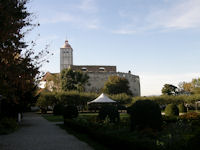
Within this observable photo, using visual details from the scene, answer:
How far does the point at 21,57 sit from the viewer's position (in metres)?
8.33

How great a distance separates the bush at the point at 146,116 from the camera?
1071 centimetres

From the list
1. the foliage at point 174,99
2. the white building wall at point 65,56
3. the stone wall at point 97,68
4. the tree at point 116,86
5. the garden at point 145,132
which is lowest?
the garden at point 145,132

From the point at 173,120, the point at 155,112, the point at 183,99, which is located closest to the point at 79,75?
the point at 183,99

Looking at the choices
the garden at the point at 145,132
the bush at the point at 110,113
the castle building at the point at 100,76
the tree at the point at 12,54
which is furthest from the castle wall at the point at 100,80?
the tree at the point at 12,54

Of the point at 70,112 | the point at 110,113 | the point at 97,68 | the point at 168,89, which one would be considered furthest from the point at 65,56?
the point at 110,113

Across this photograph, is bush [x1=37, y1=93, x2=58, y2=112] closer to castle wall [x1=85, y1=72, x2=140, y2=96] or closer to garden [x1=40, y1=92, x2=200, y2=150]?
garden [x1=40, y1=92, x2=200, y2=150]

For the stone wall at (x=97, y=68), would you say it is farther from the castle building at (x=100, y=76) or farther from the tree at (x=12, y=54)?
the tree at (x=12, y=54)

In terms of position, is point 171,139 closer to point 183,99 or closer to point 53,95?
point 53,95

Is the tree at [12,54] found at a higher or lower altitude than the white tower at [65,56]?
lower

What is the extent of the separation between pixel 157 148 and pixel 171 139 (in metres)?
1.64

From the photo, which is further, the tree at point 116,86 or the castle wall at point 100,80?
the castle wall at point 100,80

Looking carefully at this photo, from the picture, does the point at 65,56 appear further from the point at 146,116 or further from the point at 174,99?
the point at 146,116

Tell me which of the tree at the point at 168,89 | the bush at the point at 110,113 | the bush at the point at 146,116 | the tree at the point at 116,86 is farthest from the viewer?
the tree at the point at 168,89

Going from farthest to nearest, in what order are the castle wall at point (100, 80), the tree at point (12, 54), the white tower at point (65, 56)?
the white tower at point (65, 56) → the castle wall at point (100, 80) → the tree at point (12, 54)
